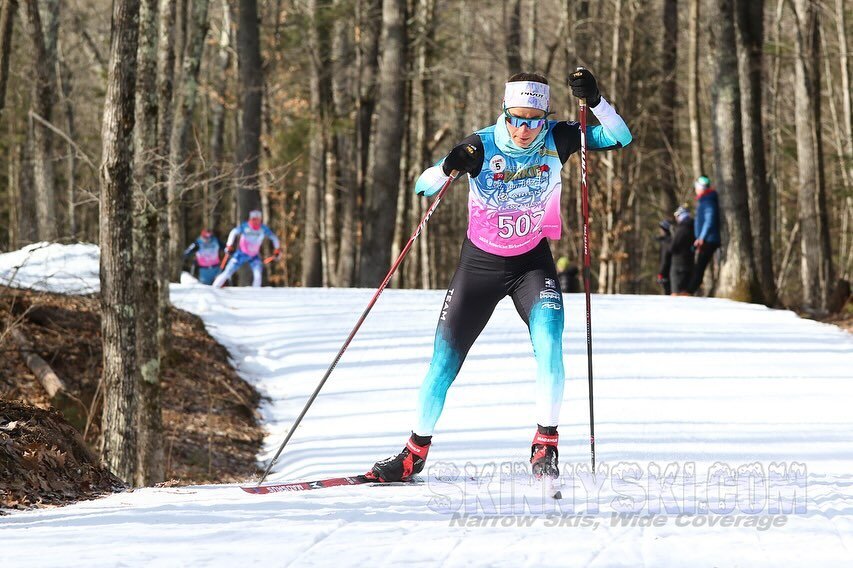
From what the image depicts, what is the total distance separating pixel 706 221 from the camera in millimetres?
15734

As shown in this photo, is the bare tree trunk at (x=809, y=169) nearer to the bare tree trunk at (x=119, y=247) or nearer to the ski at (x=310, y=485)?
the bare tree trunk at (x=119, y=247)

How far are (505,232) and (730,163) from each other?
34.7 ft

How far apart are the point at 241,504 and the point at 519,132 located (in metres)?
2.48

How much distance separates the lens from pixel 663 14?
23422 mm

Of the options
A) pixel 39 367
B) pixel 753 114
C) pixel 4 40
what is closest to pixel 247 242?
pixel 4 40

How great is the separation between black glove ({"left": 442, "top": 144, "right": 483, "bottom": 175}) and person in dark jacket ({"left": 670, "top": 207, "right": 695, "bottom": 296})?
11.6m

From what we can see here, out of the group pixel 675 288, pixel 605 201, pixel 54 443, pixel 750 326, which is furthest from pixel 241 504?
pixel 605 201

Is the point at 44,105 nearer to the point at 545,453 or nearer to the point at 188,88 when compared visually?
the point at 188,88

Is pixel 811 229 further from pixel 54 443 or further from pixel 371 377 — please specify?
pixel 54 443

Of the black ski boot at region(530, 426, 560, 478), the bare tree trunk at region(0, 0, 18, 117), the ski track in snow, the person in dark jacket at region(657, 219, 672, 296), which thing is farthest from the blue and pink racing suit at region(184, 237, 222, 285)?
the black ski boot at region(530, 426, 560, 478)

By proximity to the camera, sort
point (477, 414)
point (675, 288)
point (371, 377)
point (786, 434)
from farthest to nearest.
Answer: point (675, 288) → point (371, 377) → point (477, 414) → point (786, 434)

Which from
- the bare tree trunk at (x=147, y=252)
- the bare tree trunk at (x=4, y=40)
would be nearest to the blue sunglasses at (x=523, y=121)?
the bare tree trunk at (x=147, y=252)

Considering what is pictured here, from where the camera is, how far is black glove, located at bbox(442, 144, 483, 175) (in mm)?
5586

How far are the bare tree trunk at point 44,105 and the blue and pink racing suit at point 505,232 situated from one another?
9.58 meters
